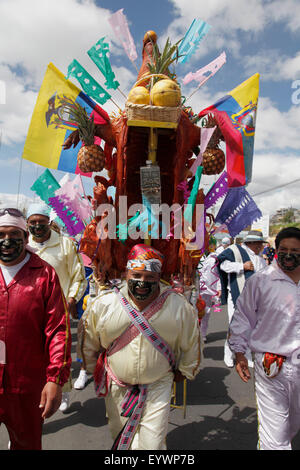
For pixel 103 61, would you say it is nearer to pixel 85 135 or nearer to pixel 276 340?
pixel 85 135

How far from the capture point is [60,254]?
133 inches

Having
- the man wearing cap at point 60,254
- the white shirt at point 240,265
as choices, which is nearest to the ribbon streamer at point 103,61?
the man wearing cap at point 60,254

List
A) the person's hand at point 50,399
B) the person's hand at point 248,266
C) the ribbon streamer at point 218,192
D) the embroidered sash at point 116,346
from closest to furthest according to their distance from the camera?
the person's hand at point 50,399
the embroidered sash at point 116,346
the ribbon streamer at point 218,192
the person's hand at point 248,266

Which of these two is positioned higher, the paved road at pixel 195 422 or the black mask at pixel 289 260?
the black mask at pixel 289 260

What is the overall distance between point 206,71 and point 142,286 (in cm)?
183

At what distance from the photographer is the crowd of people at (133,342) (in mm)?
1894

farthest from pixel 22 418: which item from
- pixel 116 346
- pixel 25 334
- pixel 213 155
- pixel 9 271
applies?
pixel 213 155

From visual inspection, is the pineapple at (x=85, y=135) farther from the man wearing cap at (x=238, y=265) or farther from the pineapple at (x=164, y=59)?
the man wearing cap at (x=238, y=265)

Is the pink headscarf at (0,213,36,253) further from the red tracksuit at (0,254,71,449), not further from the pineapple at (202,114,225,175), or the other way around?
the pineapple at (202,114,225,175)

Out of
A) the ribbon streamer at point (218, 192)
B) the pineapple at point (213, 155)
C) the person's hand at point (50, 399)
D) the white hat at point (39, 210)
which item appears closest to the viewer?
the person's hand at point (50, 399)

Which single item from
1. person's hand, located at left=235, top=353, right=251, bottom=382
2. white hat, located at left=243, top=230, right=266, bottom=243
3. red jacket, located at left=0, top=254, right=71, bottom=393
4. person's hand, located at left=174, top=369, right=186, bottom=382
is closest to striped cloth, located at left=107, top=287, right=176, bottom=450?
person's hand, located at left=174, top=369, right=186, bottom=382

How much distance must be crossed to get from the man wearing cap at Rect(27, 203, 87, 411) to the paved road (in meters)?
0.29

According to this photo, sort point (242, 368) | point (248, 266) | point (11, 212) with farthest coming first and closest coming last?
point (248, 266) < point (242, 368) < point (11, 212)

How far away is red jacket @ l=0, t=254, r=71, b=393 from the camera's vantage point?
73.7 inches
